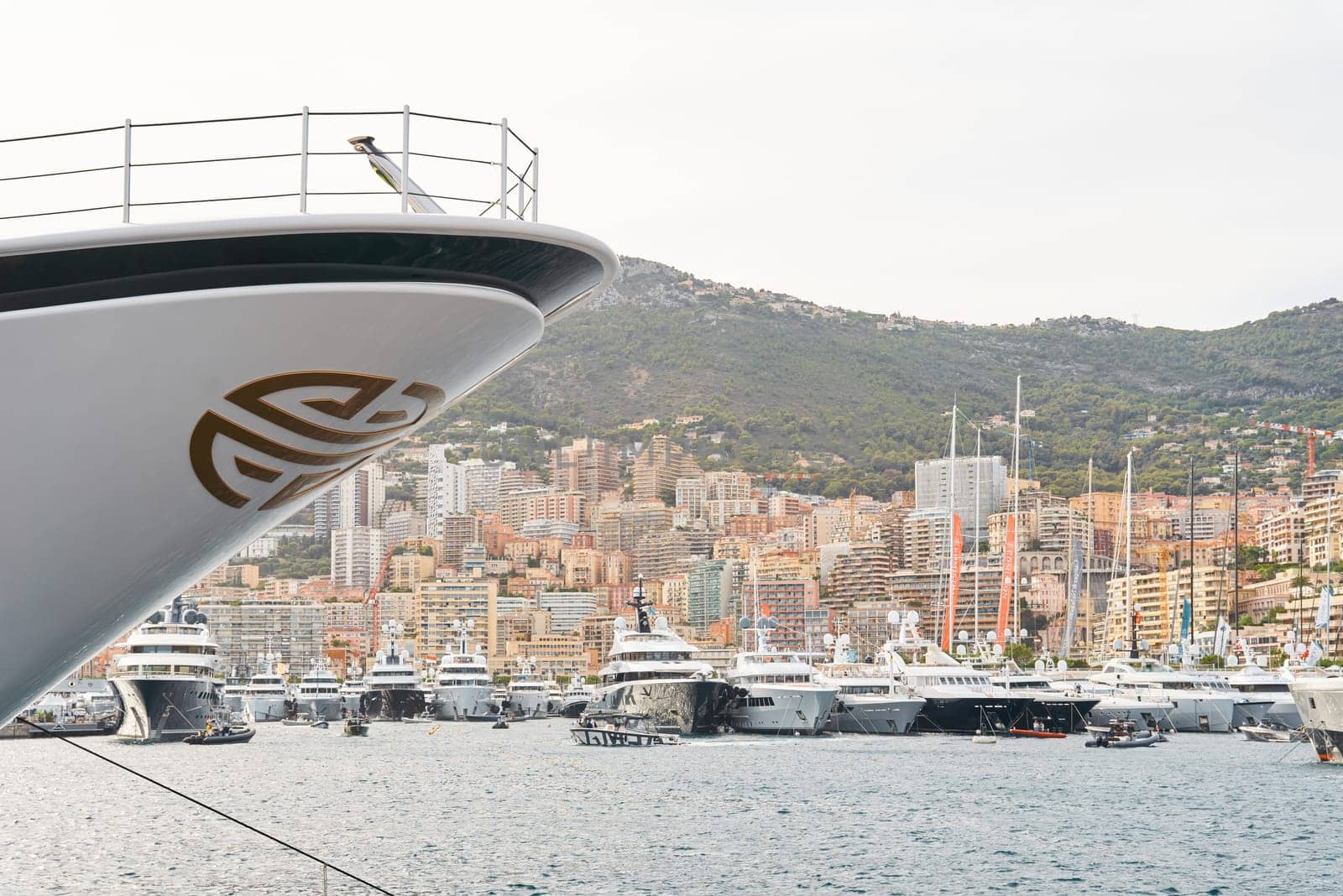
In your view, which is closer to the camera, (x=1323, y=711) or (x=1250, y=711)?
(x=1323, y=711)

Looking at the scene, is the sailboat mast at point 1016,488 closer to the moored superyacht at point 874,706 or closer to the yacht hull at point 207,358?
the moored superyacht at point 874,706

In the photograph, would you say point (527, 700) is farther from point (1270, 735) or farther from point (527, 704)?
point (1270, 735)

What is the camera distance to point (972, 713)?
214ft

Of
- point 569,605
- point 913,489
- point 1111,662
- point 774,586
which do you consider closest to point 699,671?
point 1111,662

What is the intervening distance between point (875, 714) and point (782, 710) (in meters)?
4.40

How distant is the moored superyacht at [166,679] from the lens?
5988cm

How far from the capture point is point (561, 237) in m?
7.93

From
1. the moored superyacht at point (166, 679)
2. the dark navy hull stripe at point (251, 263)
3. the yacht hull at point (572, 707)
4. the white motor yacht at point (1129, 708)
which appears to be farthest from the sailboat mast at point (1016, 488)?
the dark navy hull stripe at point (251, 263)

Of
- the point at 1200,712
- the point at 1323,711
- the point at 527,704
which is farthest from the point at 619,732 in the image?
the point at 527,704

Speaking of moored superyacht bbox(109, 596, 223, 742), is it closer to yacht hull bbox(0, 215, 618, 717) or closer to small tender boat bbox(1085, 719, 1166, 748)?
small tender boat bbox(1085, 719, 1166, 748)

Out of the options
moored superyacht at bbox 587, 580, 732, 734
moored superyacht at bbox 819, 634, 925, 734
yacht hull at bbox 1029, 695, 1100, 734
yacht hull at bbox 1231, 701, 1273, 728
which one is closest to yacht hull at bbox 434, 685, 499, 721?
moored superyacht at bbox 587, 580, 732, 734

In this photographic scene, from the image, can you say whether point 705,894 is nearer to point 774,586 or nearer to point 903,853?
point 903,853

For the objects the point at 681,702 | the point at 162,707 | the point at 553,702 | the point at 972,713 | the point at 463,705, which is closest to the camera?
the point at 162,707

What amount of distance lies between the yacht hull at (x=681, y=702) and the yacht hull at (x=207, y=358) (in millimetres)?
56456
